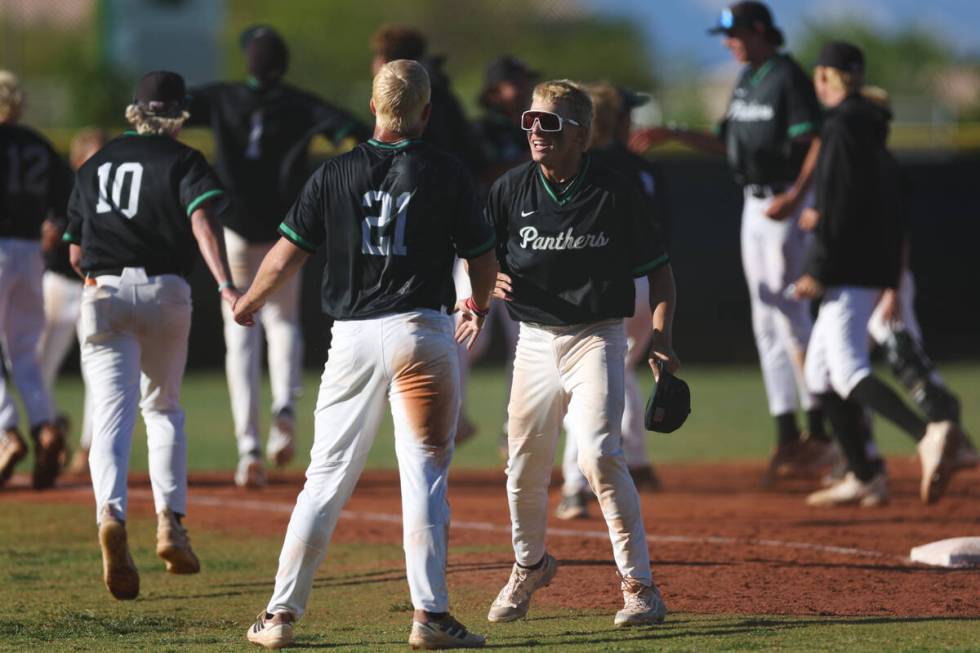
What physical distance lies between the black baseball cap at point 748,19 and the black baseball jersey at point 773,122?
0.56 ft

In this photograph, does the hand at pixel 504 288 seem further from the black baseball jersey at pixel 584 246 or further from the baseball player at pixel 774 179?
the baseball player at pixel 774 179

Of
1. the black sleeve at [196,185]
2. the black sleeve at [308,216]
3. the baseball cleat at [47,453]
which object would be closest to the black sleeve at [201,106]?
the baseball cleat at [47,453]

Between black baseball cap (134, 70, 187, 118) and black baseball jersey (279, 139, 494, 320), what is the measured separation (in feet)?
5.31

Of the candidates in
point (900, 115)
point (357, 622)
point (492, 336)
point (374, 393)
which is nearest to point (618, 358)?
point (374, 393)

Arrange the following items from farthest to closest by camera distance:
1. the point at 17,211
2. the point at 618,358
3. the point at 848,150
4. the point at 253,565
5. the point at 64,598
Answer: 1. the point at 17,211
2. the point at 848,150
3. the point at 253,565
4. the point at 64,598
5. the point at 618,358

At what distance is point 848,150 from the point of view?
827cm

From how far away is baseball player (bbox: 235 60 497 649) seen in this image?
5141mm

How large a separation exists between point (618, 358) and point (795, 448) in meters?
4.22

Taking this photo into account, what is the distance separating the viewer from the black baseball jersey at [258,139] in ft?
30.0

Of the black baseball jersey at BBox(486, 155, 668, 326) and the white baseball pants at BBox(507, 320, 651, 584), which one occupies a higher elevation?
the black baseball jersey at BBox(486, 155, 668, 326)

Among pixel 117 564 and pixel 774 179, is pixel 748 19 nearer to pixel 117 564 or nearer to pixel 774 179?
pixel 774 179

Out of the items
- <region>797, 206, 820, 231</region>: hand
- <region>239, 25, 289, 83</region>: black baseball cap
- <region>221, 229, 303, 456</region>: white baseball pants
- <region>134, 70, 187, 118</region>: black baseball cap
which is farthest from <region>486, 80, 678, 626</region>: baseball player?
<region>239, 25, 289, 83</region>: black baseball cap

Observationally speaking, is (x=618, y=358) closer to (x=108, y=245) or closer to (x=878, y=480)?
(x=108, y=245)

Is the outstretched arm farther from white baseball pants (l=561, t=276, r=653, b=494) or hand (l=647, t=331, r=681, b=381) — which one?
white baseball pants (l=561, t=276, r=653, b=494)
